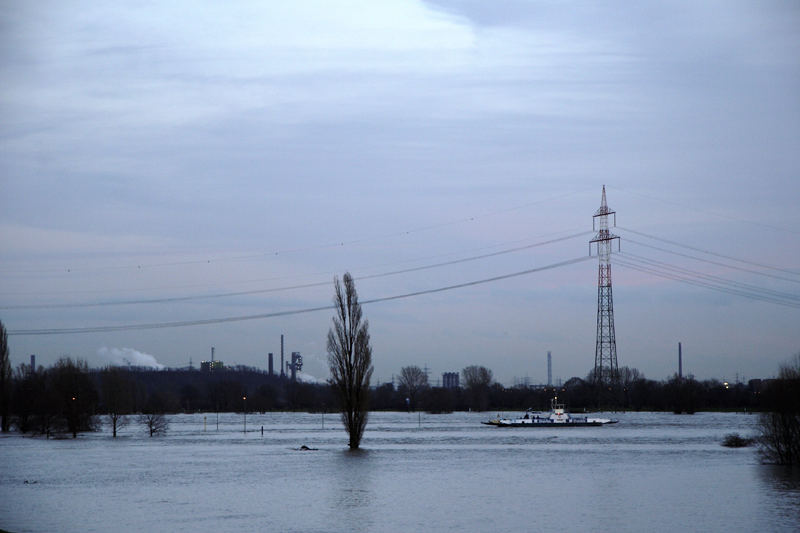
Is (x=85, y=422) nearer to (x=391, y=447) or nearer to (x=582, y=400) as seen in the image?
(x=391, y=447)

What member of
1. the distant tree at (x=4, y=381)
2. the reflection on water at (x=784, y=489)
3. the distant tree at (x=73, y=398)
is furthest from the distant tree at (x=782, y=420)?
the distant tree at (x=4, y=381)

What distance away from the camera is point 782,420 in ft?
161

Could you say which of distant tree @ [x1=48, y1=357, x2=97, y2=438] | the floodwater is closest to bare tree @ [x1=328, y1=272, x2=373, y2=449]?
the floodwater

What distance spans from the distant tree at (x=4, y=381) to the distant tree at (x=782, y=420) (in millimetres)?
75418

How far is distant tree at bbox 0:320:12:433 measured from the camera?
9906 cm

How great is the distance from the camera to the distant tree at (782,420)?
4738 cm

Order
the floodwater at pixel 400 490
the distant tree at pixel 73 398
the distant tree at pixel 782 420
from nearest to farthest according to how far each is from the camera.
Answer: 1. the floodwater at pixel 400 490
2. the distant tree at pixel 782 420
3. the distant tree at pixel 73 398

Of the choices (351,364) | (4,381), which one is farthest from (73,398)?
(351,364)

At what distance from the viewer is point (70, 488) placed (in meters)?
41.0

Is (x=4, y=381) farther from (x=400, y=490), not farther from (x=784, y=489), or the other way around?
(x=784, y=489)

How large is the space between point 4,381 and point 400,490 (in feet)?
237

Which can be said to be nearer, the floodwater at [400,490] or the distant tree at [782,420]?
the floodwater at [400,490]

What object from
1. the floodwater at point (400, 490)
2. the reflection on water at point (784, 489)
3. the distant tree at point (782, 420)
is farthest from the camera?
the distant tree at point (782, 420)

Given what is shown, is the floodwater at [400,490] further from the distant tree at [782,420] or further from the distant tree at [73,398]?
the distant tree at [73,398]
